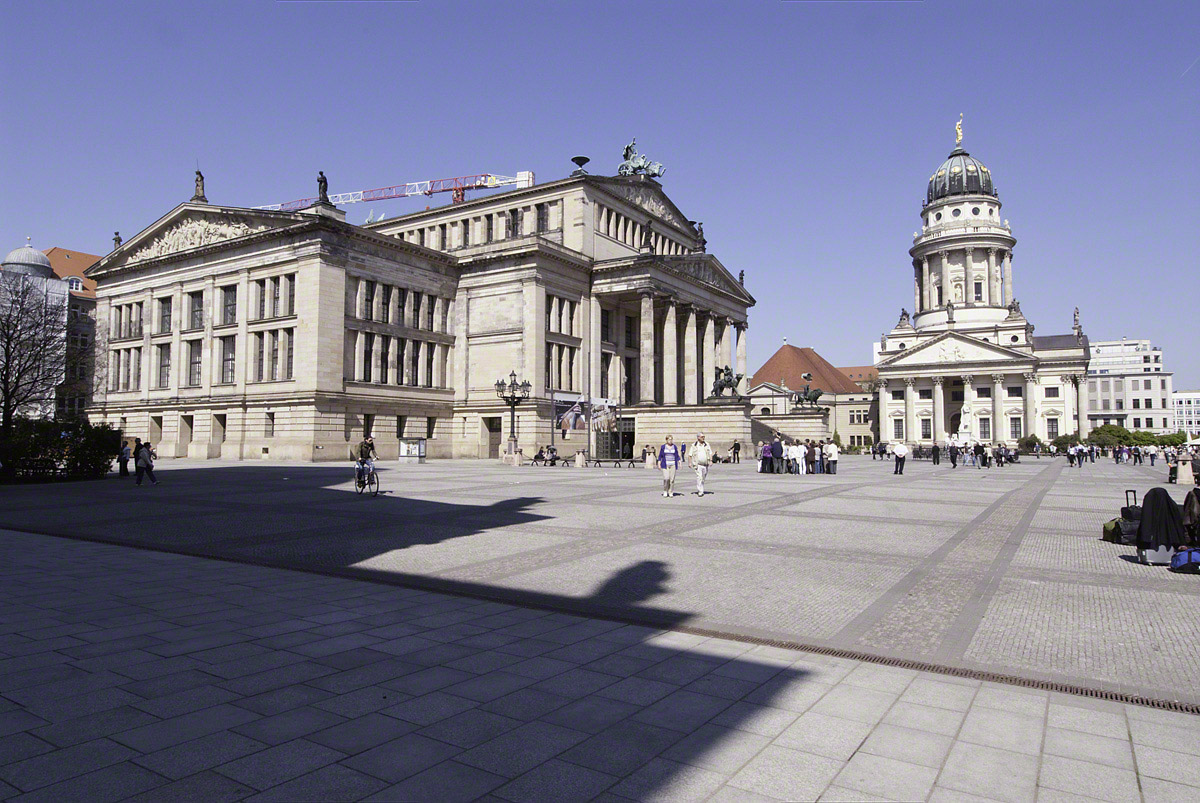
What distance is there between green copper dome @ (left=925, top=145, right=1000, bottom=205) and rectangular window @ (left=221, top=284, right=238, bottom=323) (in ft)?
348

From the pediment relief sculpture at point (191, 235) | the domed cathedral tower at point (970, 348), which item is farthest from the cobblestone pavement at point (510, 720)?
the domed cathedral tower at point (970, 348)

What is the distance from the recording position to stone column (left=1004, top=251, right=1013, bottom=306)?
11181 centimetres

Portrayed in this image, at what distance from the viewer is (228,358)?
52.2 metres

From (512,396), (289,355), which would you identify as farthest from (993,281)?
(289,355)

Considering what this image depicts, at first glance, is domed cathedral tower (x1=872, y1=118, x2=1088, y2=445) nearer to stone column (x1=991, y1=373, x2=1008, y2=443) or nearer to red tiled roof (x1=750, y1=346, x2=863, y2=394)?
stone column (x1=991, y1=373, x2=1008, y2=443)

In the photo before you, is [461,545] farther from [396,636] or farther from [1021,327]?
[1021,327]

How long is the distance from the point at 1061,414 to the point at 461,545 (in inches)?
4395

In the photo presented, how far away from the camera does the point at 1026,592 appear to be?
930cm

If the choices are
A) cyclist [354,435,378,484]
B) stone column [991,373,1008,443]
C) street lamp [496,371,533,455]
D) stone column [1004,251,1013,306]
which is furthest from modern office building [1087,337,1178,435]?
cyclist [354,435,378,484]

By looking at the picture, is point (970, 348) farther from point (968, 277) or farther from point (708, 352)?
point (708, 352)

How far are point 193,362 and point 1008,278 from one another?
362 feet

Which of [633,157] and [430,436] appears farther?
[633,157]

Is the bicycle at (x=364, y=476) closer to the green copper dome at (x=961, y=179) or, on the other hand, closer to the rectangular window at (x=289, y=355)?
the rectangular window at (x=289, y=355)

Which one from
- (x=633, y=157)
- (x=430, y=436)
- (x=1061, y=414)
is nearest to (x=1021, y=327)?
(x=1061, y=414)
